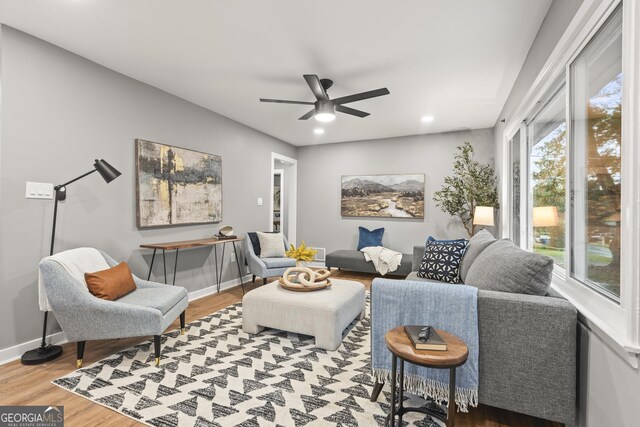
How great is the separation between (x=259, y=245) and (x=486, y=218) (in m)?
3.29

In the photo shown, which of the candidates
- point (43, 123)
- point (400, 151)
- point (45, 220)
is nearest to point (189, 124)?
point (43, 123)

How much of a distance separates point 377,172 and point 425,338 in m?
4.72

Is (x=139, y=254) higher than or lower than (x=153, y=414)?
higher

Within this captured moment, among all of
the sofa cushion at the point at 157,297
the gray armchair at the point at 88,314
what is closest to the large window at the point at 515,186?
the sofa cushion at the point at 157,297

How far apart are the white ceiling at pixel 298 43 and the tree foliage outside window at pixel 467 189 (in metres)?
1.25

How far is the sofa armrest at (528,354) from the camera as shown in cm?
145

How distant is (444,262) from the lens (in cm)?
302

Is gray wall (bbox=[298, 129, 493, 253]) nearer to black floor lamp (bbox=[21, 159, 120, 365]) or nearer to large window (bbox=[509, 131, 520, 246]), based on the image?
large window (bbox=[509, 131, 520, 246])

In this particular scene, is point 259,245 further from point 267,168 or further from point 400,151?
point 400,151

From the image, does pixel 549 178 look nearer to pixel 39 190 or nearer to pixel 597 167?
pixel 597 167

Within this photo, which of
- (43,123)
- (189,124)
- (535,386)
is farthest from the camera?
(189,124)

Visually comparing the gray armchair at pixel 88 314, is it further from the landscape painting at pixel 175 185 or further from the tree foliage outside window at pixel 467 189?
the tree foliage outside window at pixel 467 189

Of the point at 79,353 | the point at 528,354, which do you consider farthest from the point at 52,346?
the point at 528,354

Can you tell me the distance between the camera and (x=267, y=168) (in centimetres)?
551
